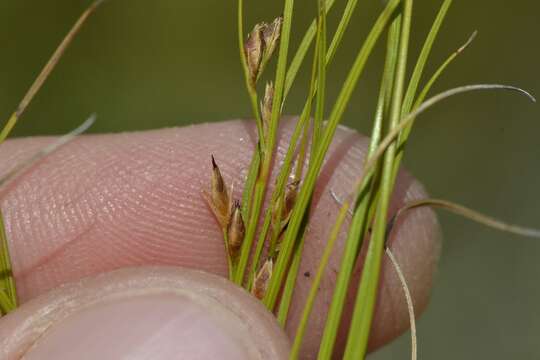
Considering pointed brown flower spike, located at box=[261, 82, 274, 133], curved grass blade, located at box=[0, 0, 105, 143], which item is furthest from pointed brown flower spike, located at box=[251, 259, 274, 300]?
curved grass blade, located at box=[0, 0, 105, 143]

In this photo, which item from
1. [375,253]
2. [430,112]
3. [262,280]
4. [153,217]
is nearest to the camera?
[375,253]

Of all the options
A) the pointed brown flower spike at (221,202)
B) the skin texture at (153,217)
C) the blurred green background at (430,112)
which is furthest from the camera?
the blurred green background at (430,112)

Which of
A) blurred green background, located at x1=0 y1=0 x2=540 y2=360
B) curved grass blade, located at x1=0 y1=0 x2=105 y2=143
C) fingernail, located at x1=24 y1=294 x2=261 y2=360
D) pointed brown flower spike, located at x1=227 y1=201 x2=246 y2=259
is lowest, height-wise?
blurred green background, located at x1=0 y1=0 x2=540 y2=360

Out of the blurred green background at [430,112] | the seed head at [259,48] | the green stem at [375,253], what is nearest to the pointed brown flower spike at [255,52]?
the seed head at [259,48]

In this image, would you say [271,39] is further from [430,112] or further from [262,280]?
[430,112]

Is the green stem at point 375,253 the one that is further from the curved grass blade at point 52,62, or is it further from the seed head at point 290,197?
the curved grass blade at point 52,62

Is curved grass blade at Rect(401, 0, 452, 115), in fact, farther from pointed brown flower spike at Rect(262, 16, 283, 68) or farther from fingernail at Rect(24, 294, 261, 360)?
fingernail at Rect(24, 294, 261, 360)

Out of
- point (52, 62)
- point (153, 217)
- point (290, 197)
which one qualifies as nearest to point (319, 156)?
point (290, 197)
